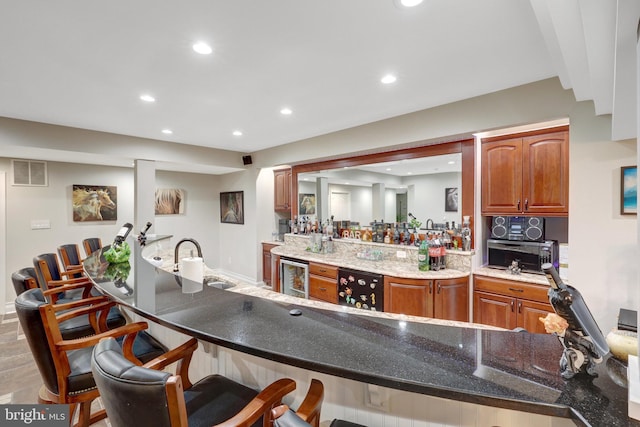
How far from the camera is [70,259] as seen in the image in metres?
3.66

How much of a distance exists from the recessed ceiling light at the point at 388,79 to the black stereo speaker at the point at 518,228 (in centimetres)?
194

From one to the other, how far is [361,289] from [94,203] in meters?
4.91

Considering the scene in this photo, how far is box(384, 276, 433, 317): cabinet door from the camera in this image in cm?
300

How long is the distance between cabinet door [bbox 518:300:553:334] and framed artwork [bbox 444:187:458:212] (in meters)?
1.22

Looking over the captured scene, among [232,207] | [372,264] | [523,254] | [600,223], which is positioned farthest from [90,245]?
[600,223]

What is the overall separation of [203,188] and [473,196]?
5.60 metres

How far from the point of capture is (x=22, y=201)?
449 centimetres

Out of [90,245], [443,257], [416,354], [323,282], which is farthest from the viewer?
[90,245]

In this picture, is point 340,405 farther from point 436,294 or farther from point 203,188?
point 203,188

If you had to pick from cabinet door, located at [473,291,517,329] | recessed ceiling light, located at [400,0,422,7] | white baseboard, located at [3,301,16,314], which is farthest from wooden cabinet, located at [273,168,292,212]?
white baseboard, located at [3,301,16,314]

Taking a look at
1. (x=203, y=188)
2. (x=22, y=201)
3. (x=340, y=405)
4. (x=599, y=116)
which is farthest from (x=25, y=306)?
(x=203, y=188)

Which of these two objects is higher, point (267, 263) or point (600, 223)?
point (600, 223)

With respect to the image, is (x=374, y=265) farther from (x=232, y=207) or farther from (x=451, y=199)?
(x=232, y=207)

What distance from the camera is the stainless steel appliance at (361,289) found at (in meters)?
3.25
